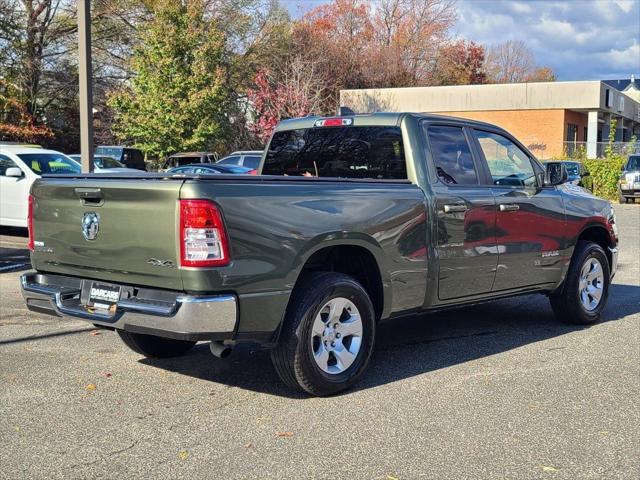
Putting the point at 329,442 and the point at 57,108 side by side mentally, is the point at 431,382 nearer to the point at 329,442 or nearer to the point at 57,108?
the point at 329,442

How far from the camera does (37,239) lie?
539cm

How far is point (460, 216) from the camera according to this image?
6020 mm

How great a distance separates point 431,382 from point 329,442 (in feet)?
4.74

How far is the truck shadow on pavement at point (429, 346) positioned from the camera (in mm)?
5680

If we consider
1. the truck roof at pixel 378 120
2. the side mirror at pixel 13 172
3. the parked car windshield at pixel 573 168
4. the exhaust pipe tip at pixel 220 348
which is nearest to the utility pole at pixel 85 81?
the side mirror at pixel 13 172

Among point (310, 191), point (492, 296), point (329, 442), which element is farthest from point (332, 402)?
point (492, 296)

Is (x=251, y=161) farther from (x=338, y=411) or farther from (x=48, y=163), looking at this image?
(x=338, y=411)

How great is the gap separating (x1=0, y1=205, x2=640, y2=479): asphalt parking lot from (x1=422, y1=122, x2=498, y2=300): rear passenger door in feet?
2.24

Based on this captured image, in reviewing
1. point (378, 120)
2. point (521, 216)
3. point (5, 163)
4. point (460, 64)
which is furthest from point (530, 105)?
point (378, 120)

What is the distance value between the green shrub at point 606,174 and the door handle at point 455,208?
2648 cm

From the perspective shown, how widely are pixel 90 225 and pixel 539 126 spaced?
36.1m

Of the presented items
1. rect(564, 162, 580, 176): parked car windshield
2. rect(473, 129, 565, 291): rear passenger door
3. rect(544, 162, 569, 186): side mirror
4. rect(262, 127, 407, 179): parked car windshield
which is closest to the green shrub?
rect(564, 162, 580, 176): parked car windshield

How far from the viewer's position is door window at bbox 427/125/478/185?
6.10 meters

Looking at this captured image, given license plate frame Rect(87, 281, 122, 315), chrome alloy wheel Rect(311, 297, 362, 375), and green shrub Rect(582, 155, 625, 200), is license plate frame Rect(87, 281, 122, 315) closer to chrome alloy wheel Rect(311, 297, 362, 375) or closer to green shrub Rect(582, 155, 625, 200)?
chrome alloy wheel Rect(311, 297, 362, 375)
